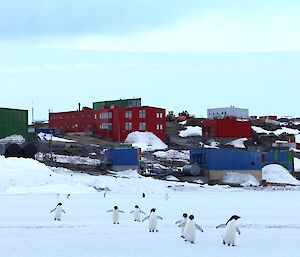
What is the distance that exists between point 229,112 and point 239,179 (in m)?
65.9

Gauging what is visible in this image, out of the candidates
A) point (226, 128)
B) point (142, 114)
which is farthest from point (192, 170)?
point (226, 128)

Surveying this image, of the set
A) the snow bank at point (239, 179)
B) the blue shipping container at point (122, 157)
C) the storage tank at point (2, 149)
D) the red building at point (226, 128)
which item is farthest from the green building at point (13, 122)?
the red building at point (226, 128)

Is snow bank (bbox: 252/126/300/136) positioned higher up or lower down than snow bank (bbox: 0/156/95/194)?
higher up

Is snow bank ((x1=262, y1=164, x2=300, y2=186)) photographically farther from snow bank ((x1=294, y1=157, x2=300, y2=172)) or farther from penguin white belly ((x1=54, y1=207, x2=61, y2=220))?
penguin white belly ((x1=54, y1=207, x2=61, y2=220))

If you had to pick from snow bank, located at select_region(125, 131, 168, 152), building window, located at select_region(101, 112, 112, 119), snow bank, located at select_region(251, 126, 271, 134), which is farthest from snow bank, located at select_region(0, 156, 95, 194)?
snow bank, located at select_region(251, 126, 271, 134)

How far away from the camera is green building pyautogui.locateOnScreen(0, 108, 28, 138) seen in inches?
2741

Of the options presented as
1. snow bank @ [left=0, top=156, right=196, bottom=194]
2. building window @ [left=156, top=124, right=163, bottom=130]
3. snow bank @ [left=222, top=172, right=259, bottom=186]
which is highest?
building window @ [left=156, top=124, right=163, bottom=130]

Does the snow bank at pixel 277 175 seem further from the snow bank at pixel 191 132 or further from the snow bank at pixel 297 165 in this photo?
the snow bank at pixel 191 132

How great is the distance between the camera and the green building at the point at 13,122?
69625 mm

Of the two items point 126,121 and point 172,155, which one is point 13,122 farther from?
point 172,155

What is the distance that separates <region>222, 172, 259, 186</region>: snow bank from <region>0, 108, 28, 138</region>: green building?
87.1 ft

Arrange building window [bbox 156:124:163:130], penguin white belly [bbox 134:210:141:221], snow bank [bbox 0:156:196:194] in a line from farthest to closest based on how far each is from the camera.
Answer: building window [bbox 156:124:163:130] → snow bank [bbox 0:156:196:194] → penguin white belly [bbox 134:210:141:221]

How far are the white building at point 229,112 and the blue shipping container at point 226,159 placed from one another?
2429 inches

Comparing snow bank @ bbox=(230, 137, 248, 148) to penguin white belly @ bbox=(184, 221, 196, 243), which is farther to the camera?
snow bank @ bbox=(230, 137, 248, 148)
